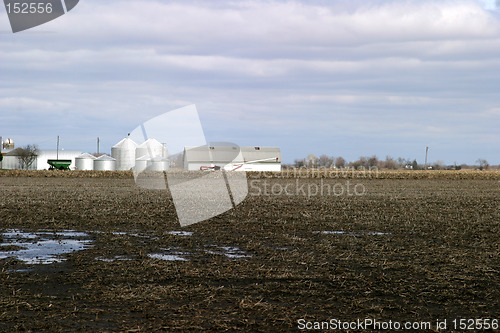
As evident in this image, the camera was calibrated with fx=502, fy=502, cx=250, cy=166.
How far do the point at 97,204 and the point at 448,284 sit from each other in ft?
49.7

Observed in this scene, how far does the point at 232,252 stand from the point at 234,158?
67.8m

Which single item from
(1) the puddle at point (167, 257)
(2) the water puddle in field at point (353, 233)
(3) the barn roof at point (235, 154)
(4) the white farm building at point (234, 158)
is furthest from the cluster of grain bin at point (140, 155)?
(1) the puddle at point (167, 257)

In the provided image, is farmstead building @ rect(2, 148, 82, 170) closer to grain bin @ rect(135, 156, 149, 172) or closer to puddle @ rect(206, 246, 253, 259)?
grain bin @ rect(135, 156, 149, 172)

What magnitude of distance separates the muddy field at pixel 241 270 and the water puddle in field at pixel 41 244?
0.13 feet

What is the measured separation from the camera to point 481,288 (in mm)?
7742

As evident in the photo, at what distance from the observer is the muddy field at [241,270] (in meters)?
6.33

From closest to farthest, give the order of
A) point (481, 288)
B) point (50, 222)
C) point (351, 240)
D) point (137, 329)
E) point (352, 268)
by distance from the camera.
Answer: point (137, 329)
point (481, 288)
point (352, 268)
point (351, 240)
point (50, 222)

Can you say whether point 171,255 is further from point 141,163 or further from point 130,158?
point 130,158

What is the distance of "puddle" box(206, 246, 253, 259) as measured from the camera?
10.1m

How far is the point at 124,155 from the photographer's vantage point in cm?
7425

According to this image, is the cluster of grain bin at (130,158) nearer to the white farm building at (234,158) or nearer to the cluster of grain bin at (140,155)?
the cluster of grain bin at (140,155)

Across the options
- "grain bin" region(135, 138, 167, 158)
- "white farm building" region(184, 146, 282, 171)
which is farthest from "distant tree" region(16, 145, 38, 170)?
"white farm building" region(184, 146, 282, 171)

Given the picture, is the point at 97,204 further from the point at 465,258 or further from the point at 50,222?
A: the point at 465,258

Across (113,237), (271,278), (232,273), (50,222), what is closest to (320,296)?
(271,278)
